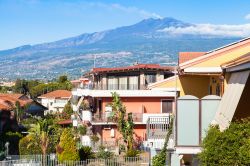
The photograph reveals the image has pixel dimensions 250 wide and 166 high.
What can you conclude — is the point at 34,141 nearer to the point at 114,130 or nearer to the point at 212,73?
the point at 114,130

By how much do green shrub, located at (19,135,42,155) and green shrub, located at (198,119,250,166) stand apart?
2669 cm

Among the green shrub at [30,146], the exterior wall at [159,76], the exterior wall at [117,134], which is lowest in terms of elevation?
the green shrub at [30,146]

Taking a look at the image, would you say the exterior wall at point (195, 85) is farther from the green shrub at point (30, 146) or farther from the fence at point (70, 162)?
the green shrub at point (30, 146)

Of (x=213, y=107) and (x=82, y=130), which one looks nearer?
(x=213, y=107)

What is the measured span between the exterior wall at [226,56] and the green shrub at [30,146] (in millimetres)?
22093

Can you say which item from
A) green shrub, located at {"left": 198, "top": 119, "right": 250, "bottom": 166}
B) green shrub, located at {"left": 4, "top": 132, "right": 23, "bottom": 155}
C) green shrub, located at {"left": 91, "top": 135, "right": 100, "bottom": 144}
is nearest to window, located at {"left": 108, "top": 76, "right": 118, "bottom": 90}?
green shrub, located at {"left": 91, "top": 135, "right": 100, "bottom": 144}

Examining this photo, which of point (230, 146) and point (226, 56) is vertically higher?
point (226, 56)

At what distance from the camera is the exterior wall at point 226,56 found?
51.1ft

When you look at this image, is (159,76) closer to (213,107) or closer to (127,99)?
(127,99)

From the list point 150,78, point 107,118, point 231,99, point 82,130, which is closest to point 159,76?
point 150,78

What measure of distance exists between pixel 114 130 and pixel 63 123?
21596 millimetres

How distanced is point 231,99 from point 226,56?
17.8 ft

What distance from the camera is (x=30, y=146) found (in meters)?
37.1

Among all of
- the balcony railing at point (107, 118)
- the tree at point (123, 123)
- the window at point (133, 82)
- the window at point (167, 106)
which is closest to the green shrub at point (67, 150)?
the tree at point (123, 123)
